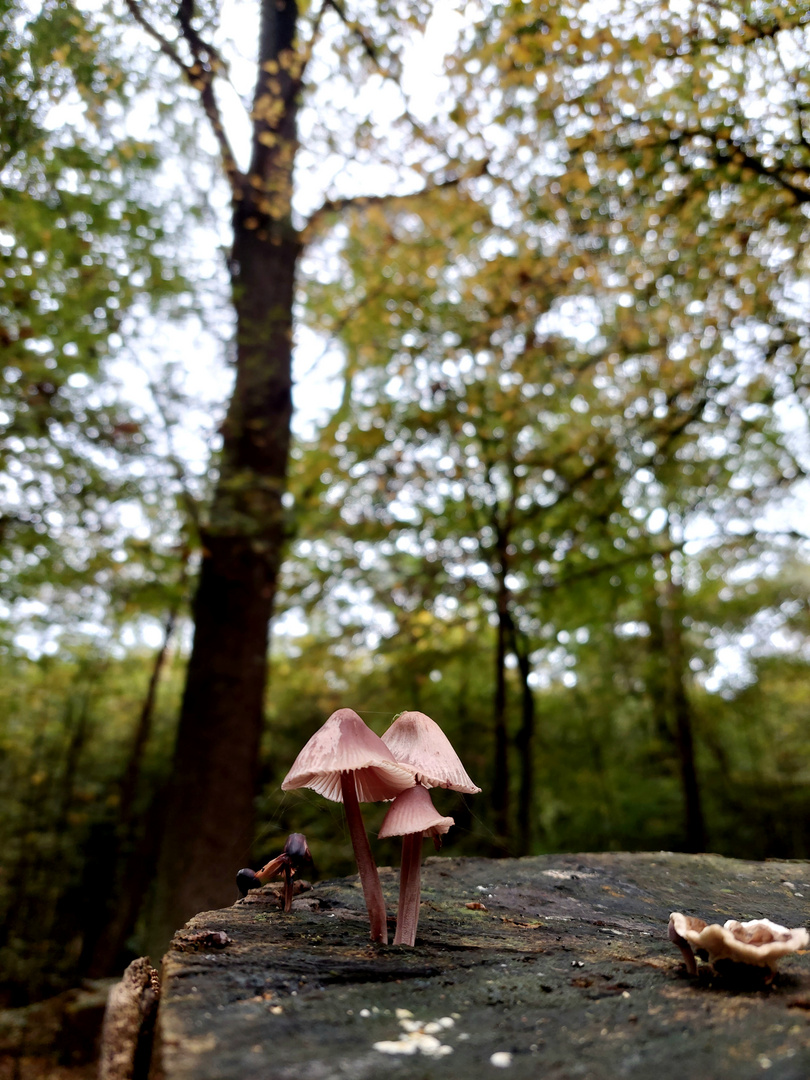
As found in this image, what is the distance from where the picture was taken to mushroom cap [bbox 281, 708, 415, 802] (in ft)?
4.37

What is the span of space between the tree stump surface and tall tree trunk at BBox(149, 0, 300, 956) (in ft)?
8.70

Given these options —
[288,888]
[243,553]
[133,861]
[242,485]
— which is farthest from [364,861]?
[133,861]

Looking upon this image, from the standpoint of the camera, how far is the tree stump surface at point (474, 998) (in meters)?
0.95

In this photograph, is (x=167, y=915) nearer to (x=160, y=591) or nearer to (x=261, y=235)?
(x=160, y=591)

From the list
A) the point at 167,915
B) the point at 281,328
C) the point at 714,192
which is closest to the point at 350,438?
the point at 281,328

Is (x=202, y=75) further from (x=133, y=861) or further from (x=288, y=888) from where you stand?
(x=133, y=861)

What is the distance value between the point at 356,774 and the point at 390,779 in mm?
80

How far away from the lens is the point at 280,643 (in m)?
11.0

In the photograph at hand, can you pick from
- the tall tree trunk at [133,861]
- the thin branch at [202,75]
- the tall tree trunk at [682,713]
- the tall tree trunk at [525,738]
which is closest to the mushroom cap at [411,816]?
the thin branch at [202,75]

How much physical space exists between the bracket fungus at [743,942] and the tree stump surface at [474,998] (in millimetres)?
47

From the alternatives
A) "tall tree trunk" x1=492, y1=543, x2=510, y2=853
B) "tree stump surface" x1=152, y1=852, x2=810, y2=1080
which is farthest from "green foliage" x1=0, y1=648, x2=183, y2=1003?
"tree stump surface" x1=152, y1=852, x2=810, y2=1080

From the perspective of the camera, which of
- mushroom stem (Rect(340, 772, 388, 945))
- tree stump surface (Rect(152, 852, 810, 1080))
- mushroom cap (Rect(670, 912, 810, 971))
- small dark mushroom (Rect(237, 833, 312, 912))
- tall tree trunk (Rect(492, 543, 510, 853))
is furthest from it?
tall tree trunk (Rect(492, 543, 510, 853))

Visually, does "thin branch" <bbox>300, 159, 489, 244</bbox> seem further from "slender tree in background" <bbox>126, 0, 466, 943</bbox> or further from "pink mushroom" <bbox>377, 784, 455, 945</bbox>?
"pink mushroom" <bbox>377, 784, 455, 945</bbox>

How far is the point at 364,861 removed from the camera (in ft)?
4.77
